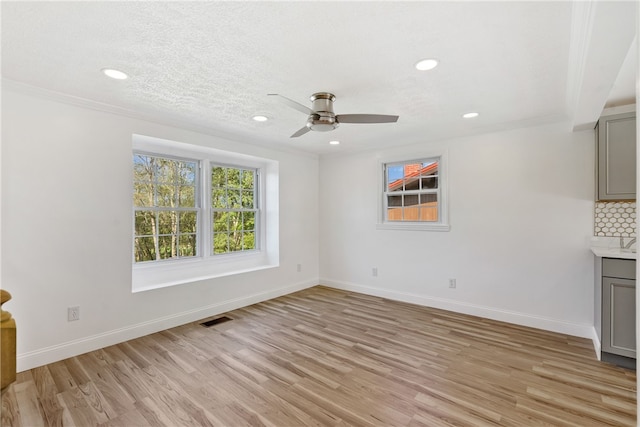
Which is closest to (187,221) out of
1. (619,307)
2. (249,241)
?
(249,241)

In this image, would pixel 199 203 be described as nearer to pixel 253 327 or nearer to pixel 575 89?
pixel 253 327

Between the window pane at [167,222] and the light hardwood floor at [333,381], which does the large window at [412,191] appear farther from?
the window pane at [167,222]

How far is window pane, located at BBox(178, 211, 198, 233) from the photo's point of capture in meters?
4.05

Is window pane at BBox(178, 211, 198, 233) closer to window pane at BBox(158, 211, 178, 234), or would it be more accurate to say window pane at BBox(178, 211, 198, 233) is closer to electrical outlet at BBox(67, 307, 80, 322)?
window pane at BBox(158, 211, 178, 234)

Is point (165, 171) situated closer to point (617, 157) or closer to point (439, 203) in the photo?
point (439, 203)

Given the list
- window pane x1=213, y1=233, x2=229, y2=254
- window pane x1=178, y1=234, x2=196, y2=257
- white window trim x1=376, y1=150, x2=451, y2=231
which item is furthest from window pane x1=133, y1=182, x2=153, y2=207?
white window trim x1=376, y1=150, x2=451, y2=231

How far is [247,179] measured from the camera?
4.91 meters

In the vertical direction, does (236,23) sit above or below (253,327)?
above

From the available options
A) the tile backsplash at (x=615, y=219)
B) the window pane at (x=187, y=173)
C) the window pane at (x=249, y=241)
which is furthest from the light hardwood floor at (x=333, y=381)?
the window pane at (x=187, y=173)

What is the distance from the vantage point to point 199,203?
4.24 m

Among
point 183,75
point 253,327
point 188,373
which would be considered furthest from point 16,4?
point 253,327

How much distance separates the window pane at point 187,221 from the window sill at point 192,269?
1.38 ft

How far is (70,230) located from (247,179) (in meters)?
2.48

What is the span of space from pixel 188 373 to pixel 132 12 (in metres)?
2.58
